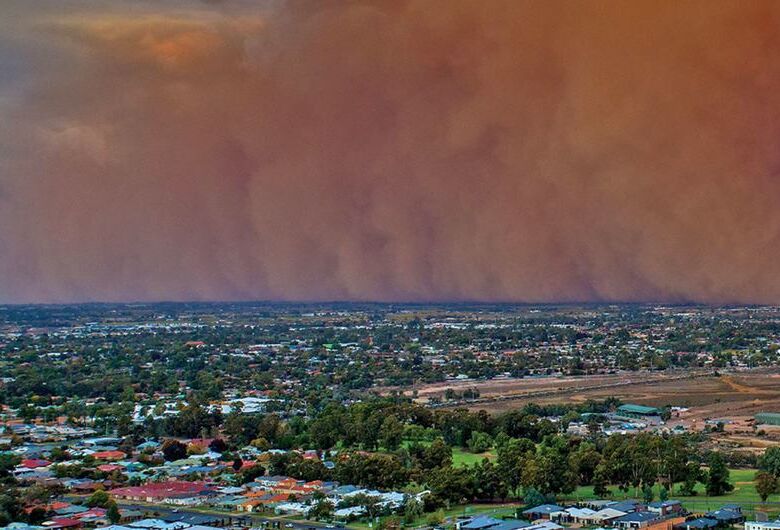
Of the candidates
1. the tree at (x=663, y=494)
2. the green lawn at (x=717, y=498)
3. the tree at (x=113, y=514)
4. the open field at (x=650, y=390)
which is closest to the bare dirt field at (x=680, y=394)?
the open field at (x=650, y=390)

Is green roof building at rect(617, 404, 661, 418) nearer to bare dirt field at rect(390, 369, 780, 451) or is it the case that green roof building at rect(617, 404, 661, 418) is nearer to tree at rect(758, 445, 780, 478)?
bare dirt field at rect(390, 369, 780, 451)

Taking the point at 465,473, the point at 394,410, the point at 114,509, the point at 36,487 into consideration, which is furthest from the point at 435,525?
the point at 394,410

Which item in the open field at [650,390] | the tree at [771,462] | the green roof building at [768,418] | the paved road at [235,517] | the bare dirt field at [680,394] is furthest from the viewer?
the open field at [650,390]

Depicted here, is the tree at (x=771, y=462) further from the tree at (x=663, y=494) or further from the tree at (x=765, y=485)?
the tree at (x=663, y=494)

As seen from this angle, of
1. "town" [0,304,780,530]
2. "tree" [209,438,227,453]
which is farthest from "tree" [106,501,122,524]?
"tree" [209,438,227,453]

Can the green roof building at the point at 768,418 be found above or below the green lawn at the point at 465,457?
above

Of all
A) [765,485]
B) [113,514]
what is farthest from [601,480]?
[113,514]

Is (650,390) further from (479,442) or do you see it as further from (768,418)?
(479,442)

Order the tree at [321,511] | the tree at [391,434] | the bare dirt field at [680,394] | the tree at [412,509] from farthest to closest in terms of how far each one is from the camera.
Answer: the bare dirt field at [680,394] < the tree at [391,434] < the tree at [321,511] < the tree at [412,509]
